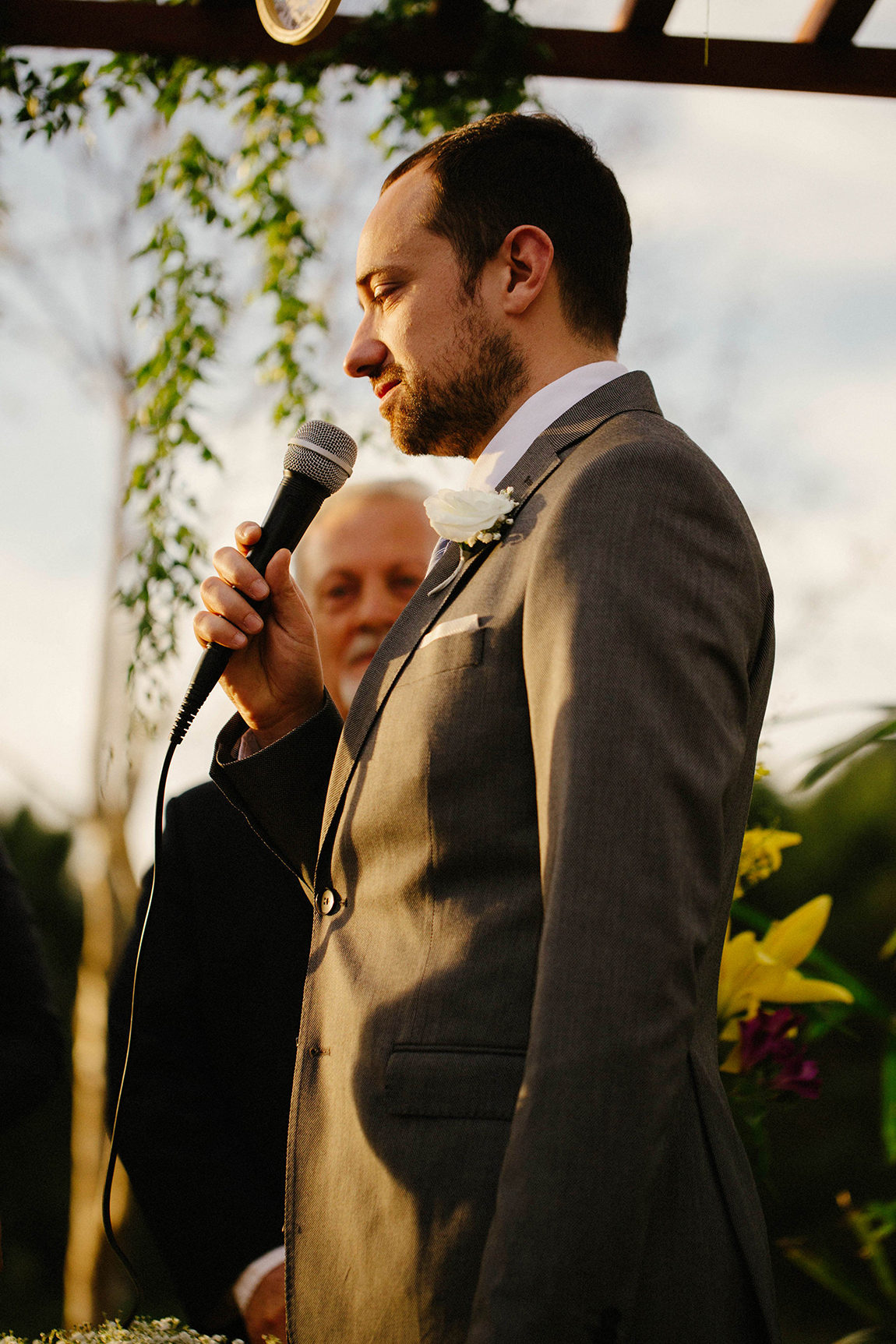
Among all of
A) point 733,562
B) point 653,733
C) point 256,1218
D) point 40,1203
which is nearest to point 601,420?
point 733,562

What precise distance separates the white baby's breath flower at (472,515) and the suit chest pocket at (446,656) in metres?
0.17

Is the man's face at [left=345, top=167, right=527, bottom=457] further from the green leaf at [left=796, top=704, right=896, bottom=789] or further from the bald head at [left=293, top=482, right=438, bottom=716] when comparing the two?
the green leaf at [left=796, top=704, right=896, bottom=789]

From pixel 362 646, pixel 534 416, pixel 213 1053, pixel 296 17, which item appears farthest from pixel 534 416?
pixel 213 1053

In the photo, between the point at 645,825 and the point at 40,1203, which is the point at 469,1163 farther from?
the point at 40,1203

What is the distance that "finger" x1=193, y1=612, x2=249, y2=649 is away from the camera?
168 cm

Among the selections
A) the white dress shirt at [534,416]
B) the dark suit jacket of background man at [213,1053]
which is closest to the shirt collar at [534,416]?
the white dress shirt at [534,416]

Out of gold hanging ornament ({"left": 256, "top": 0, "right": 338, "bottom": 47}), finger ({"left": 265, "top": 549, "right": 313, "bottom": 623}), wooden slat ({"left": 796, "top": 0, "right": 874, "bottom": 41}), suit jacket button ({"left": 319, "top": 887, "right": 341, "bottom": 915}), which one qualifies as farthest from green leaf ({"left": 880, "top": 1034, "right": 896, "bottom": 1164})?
wooden slat ({"left": 796, "top": 0, "right": 874, "bottom": 41})

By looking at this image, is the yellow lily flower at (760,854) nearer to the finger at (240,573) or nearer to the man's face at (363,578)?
the man's face at (363,578)

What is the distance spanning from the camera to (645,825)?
1.08 m

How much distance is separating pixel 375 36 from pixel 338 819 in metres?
2.87

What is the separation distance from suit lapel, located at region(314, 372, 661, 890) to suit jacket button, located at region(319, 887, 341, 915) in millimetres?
25

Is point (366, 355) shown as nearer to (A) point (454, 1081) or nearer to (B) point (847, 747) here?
(A) point (454, 1081)

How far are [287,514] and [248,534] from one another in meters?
0.08

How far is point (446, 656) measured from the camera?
4.42 feet
